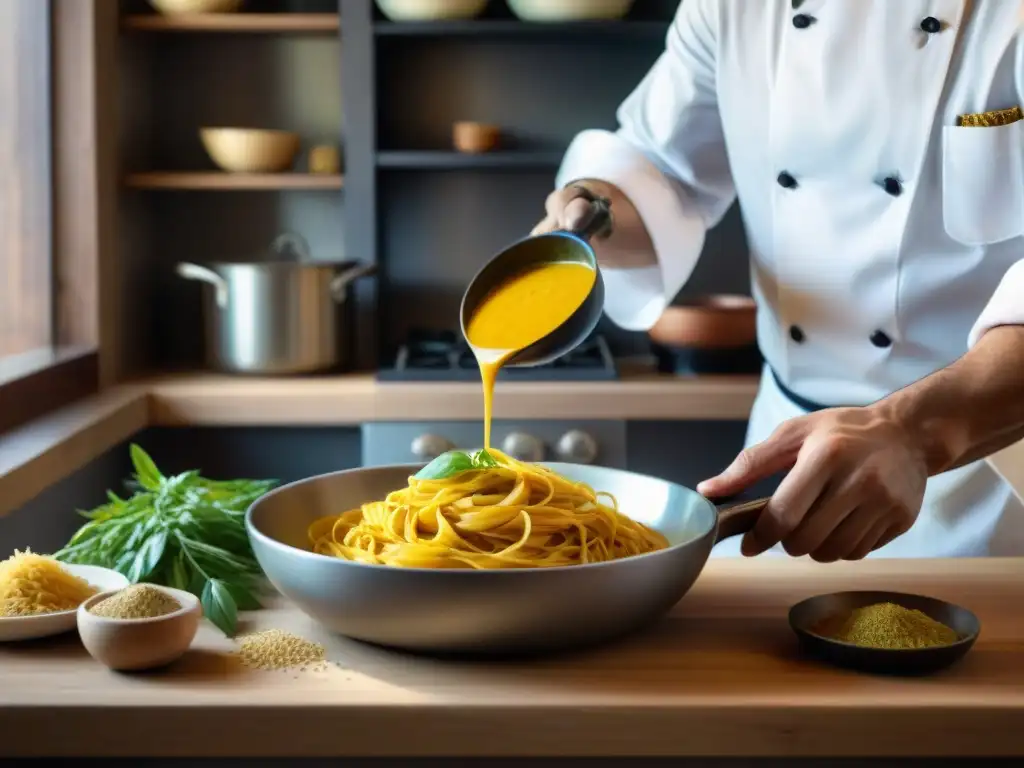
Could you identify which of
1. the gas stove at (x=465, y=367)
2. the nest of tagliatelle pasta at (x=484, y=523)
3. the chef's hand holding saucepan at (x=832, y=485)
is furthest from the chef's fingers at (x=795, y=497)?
the gas stove at (x=465, y=367)

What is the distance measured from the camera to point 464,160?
2785 mm

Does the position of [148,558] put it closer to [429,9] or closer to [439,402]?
[439,402]

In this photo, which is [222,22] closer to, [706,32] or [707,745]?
[706,32]

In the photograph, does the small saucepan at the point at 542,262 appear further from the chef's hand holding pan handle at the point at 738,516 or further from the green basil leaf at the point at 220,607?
the green basil leaf at the point at 220,607

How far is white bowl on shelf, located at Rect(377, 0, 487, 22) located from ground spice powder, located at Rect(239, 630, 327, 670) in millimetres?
2000

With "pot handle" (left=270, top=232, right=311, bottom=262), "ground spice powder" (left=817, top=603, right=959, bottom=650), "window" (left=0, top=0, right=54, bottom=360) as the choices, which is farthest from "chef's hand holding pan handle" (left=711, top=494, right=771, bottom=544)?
"pot handle" (left=270, top=232, right=311, bottom=262)

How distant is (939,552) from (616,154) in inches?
31.6

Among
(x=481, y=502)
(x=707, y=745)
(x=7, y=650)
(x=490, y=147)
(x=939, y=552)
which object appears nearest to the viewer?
(x=707, y=745)

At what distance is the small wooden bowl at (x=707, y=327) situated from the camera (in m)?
2.68

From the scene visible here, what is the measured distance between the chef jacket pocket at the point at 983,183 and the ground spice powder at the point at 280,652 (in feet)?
3.74

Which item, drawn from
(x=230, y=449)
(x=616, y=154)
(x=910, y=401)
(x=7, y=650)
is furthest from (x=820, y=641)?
(x=230, y=449)

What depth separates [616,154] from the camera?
2.03m

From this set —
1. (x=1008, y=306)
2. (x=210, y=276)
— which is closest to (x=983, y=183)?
(x=1008, y=306)

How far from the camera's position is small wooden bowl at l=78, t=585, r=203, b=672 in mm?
950
